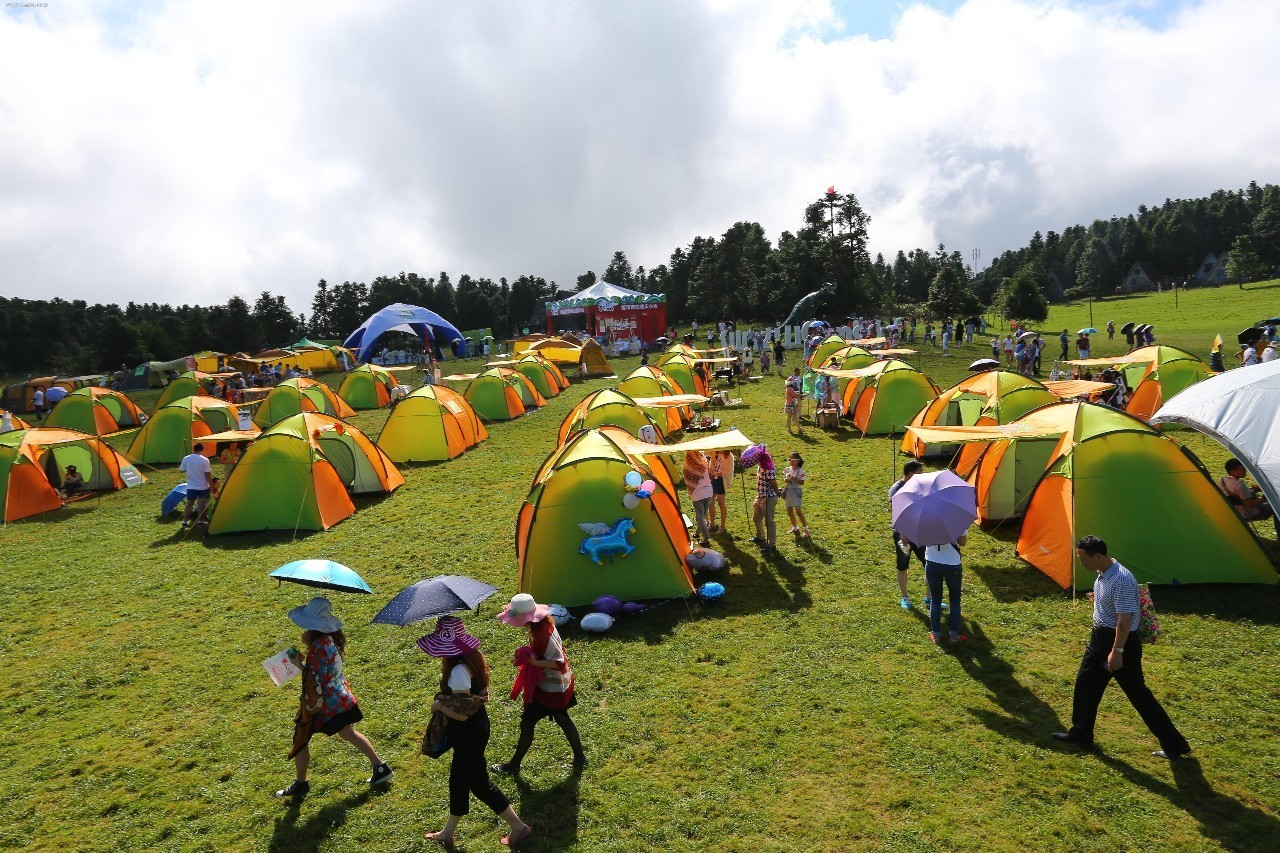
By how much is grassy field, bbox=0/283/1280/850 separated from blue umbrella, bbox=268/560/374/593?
1751mm

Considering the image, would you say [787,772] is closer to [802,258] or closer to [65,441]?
[65,441]

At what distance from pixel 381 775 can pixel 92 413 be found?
2810 cm

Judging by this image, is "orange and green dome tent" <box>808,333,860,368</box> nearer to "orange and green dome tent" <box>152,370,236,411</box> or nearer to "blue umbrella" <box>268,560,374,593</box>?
"blue umbrella" <box>268,560,374,593</box>

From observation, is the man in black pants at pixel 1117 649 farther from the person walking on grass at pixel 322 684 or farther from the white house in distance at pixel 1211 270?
the white house in distance at pixel 1211 270

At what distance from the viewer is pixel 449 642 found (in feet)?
17.0

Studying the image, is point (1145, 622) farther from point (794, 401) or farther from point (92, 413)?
point (92, 413)

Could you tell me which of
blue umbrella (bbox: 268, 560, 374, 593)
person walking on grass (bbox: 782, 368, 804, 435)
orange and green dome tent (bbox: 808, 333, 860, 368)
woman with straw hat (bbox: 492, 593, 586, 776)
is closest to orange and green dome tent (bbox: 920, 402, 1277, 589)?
woman with straw hat (bbox: 492, 593, 586, 776)

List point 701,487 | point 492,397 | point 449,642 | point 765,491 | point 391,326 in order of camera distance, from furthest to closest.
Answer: point 391,326 < point 492,397 < point 701,487 < point 765,491 < point 449,642

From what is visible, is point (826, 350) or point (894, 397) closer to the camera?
point (894, 397)

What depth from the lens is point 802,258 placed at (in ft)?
179

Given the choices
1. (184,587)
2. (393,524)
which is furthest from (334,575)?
(393,524)

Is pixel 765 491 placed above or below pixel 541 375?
below

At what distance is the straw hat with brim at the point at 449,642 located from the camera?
514cm

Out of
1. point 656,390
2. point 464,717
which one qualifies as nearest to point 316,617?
point 464,717
